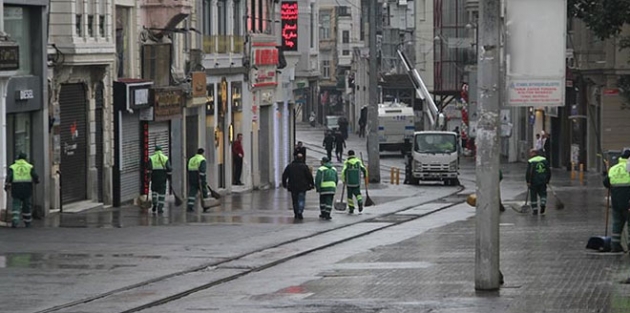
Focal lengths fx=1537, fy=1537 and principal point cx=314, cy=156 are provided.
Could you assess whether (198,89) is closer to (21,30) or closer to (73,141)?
(73,141)

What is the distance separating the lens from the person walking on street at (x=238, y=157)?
52250 mm

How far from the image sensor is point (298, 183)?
34156 mm

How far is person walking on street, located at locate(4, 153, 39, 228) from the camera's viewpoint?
3053 centimetres

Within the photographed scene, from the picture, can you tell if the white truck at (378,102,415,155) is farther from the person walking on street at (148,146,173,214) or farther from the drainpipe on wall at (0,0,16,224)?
the drainpipe on wall at (0,0,16,224)

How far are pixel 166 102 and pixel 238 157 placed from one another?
936 cm

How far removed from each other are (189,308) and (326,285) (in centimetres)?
284

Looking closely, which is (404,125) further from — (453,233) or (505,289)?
(505,289)

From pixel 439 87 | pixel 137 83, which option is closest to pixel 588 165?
pixel 137 83

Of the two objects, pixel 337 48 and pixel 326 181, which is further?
pixel 337 48

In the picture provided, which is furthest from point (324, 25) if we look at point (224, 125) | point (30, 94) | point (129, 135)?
point (30, 94)

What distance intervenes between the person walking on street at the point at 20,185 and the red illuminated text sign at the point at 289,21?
3118cm

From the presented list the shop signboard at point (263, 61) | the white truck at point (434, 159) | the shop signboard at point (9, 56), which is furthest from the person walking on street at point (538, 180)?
the shop signboard at point (263, 61)

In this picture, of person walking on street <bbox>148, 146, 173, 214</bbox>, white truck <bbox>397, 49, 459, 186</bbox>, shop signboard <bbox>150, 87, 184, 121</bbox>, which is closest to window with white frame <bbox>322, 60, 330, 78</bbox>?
white truck <bbox>397, 49, 459, 186</bbox>

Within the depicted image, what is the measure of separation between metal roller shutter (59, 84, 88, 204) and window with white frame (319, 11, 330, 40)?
93.3 metres
